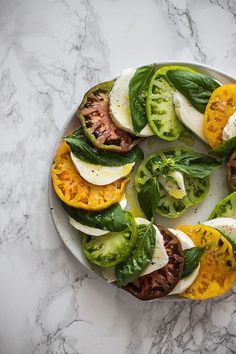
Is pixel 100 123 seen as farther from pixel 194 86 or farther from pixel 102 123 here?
pixel 194 86

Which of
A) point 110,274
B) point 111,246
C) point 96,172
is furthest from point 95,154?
point 110,274

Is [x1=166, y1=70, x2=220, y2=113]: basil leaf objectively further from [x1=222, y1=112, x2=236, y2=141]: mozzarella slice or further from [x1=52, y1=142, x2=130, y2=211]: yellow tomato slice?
[x1=52, y1=142, x2=130, y2=211]: yellow tomato slice

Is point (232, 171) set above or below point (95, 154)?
below

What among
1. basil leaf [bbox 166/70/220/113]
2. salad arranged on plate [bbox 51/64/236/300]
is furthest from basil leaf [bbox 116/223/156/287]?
basil leaf [bbox 166/70/220/113]

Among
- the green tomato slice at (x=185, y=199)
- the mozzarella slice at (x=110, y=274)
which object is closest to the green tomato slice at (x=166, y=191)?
the green tomato slice at (x=185, y=199)

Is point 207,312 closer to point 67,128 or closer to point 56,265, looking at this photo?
point 56,265

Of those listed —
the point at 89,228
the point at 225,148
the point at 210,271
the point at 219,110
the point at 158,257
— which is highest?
the point at 219,110
